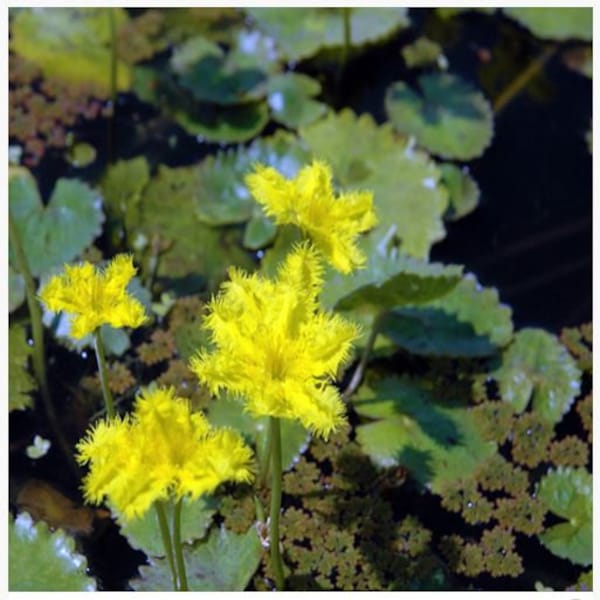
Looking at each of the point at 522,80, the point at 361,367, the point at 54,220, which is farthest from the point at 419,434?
the point at 522,80

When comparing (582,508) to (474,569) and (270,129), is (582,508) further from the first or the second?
(270,129)

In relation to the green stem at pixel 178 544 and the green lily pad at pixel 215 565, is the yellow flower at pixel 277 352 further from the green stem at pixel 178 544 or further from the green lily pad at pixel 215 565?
the green lily pad at pixel 215 565

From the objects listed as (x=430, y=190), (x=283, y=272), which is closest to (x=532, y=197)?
(x=430, y=190)

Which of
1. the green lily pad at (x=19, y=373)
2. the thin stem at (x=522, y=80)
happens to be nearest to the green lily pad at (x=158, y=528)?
the green lily pad at (x=19, y=373)

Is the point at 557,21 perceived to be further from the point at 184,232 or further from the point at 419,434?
the point at 419,434

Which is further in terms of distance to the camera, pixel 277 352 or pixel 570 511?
pixel 570 511

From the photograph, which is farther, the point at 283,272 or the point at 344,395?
the point at 344,395
